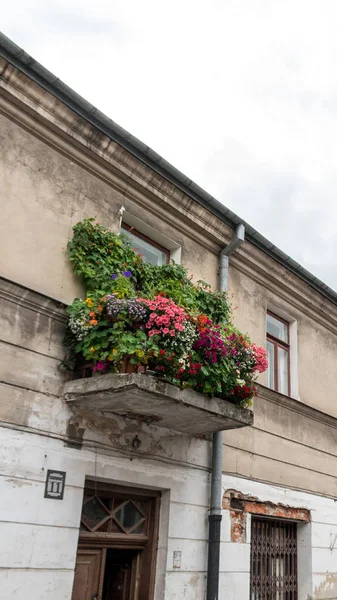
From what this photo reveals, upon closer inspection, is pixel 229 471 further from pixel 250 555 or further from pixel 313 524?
pixel 313 524

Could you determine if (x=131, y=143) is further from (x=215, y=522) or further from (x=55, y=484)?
(x=215, y=522)

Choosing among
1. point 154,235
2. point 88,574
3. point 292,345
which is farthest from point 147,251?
point 88,574

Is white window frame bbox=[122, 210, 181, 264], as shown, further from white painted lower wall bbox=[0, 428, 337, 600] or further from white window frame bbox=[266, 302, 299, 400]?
white painted lower wall bbox=[0, 428, 337, 600]

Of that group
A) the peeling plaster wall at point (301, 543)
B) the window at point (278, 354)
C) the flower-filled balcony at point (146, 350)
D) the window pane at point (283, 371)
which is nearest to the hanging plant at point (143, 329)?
the flower-filled balcony at point (146, 350)

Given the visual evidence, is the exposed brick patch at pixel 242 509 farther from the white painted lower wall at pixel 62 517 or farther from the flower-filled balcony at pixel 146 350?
the flower-filled balcony at pixel 146 350

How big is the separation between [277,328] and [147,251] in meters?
3.27

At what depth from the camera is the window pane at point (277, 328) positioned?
1021 cm

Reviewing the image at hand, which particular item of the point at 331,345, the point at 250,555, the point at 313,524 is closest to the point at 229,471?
the point at 250,555

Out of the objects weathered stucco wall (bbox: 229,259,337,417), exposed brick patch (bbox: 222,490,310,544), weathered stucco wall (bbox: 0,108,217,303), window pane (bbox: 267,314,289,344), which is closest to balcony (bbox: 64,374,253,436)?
weathered stucco wall (bbox: 0,108,217,303)

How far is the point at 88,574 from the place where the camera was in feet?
21.1

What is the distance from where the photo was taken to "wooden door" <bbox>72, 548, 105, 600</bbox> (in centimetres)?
629

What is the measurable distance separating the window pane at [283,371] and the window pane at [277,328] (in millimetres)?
245

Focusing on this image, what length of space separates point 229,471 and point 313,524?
224 centimetres

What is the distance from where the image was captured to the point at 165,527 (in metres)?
7.04
